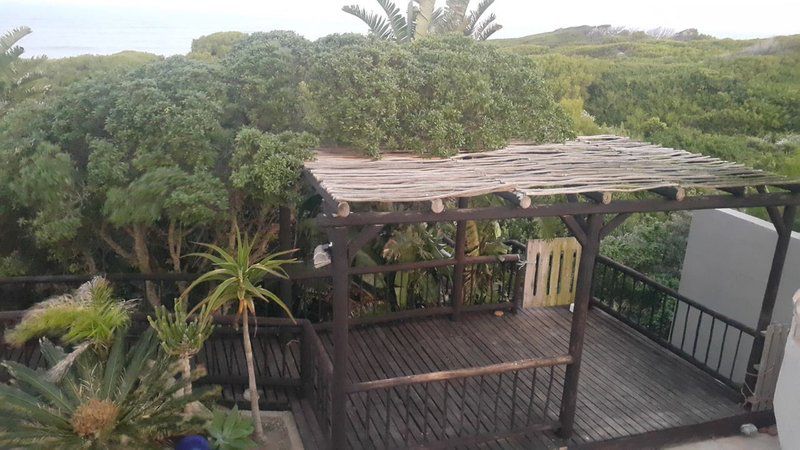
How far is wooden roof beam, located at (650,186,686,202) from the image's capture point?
5.10 metres

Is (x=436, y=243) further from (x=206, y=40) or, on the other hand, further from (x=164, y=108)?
(x=206, y=40)

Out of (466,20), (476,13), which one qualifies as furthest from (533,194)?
(476,13)

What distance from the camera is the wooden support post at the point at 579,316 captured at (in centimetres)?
518

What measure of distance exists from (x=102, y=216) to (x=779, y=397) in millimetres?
6630

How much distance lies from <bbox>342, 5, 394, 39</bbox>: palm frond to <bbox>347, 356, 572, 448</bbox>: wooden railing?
296 inches

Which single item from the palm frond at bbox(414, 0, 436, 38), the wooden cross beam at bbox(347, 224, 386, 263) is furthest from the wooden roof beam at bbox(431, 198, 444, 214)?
the palm frond at bbox(414, 0, 436, 38)

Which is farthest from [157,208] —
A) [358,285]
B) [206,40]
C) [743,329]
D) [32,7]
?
[32,7]

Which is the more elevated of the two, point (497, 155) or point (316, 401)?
point (497, 155)

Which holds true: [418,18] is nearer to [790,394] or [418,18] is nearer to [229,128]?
[229,128]

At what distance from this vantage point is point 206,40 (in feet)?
68.3

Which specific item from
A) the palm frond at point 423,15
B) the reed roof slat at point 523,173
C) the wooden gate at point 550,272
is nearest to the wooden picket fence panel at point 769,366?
the reed roof slat at point 523,173

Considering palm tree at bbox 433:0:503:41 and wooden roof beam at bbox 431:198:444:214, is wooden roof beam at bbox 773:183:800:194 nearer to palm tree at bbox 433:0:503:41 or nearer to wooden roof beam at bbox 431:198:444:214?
wooden roof beam at bbox 431:198:444:214

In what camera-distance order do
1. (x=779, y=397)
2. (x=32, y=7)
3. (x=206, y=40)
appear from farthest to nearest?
(x=32, y=7) < (x=206, y=40) < (x=779, y=397)

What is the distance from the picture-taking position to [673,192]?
17.2ft
